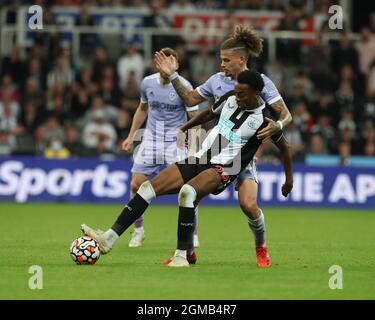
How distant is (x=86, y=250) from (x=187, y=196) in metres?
1.20

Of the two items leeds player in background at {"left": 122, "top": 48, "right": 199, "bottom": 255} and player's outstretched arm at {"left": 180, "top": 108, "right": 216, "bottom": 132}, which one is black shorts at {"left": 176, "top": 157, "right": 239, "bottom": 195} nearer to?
player's outstretched arm at {"left": 180, "top": 108, "right": 216, "bottom": 132}

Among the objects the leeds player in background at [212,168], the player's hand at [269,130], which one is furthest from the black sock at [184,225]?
the player's hand at [269,130]

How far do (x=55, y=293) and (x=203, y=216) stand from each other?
1005 centimetres

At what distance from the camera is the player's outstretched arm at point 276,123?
1044cm

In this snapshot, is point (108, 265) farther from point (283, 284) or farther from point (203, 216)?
point (203, 216)

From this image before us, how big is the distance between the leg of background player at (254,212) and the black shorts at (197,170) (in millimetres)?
175

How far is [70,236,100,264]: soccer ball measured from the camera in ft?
34.6

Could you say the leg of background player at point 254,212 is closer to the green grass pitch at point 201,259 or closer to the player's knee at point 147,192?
A: the green grass pitch at point 201,259

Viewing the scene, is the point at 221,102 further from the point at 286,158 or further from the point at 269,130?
the point at 286,158

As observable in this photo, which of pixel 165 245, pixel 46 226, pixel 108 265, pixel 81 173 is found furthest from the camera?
pixel 81 173

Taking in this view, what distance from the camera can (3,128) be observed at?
2236 centimetres

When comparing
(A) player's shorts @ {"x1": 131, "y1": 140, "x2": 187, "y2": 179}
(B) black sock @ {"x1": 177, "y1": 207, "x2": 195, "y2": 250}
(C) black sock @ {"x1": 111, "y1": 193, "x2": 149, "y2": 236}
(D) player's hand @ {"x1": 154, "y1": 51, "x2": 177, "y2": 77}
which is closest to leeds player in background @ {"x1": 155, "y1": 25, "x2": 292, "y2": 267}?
(D) player's hand @ {"x1": 154, "y1": 51, "x2": 177, "y2": 77}

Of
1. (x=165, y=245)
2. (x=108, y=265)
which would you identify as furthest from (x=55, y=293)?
(x=165, y=245)

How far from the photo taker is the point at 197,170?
10711mm
